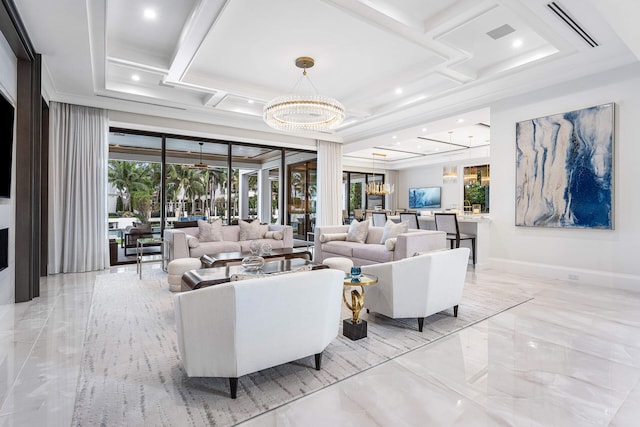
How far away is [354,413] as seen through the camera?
1.78 metres

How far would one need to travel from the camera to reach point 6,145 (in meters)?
3.25

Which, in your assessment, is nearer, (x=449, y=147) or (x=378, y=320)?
(x=378, y=320)

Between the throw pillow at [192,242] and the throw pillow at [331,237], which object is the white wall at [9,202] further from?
the throw pillow at [331,237]

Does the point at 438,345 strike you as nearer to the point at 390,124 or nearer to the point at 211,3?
the point at 211,3

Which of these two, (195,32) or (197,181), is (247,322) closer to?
(195,32)

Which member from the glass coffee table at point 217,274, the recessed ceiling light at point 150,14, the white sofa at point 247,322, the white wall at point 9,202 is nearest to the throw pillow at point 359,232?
the glass coffee table at point 217,274

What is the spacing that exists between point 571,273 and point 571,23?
10.8ft

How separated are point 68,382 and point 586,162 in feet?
19.9

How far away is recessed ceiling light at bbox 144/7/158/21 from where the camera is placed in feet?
11.2

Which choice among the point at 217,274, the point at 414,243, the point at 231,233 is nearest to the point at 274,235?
the point at 231,233

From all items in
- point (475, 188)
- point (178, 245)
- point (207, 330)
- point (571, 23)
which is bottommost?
point (207, 330)

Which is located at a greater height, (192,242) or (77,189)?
(77,189)

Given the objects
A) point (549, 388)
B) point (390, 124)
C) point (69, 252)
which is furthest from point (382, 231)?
point (69, 252)

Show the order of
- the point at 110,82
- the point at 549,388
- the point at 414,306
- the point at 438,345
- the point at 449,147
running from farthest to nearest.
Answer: the point at 449,147 < the point at 110,82 < the point at 414,306 < the point at 438,345 < the point at 549,388
